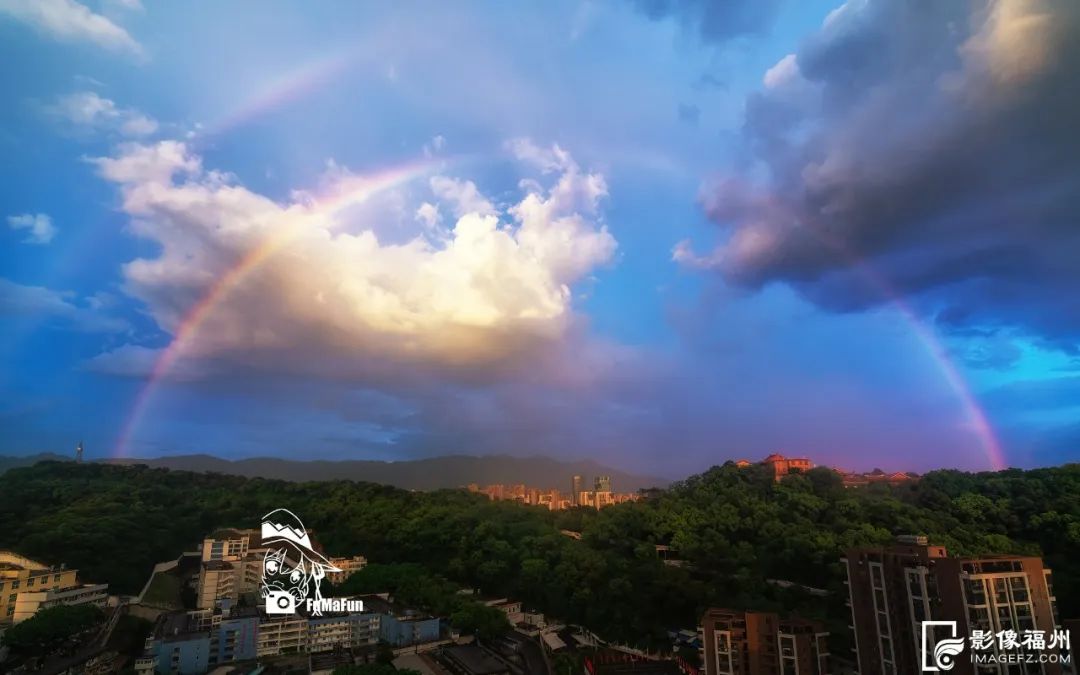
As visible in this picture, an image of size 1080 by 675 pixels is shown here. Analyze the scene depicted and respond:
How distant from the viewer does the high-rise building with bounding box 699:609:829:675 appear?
954cm

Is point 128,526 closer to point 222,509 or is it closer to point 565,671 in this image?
point 222,509

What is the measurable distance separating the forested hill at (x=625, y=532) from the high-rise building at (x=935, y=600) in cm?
382

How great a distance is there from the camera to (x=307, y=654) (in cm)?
1318

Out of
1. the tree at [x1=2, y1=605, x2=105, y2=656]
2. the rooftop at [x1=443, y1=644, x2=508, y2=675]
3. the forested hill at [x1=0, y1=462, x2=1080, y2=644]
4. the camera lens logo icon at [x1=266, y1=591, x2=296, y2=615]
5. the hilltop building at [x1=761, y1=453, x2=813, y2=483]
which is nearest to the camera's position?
the tree at [x1=2, y1=605, x2=105, y2=656]

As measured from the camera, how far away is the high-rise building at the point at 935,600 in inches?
310

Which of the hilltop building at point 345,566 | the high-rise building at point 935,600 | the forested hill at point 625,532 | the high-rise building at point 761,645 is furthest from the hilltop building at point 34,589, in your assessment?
the high-rise building at point 935,600

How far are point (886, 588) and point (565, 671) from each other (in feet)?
23.3

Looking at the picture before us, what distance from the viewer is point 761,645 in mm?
9812

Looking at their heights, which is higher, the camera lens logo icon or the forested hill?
the forested hill

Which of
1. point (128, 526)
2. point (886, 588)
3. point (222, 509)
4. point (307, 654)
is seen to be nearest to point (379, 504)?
point (222, 509)

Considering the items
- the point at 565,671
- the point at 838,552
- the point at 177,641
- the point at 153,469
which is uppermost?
the point at 153,469

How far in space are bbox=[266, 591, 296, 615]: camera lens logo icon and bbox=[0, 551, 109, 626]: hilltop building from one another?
4.69 m

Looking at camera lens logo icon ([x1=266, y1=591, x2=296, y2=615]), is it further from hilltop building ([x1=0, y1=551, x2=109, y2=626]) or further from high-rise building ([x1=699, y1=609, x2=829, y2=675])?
high-rise building ([x1=699, y1=609, x2=829, y2=675])

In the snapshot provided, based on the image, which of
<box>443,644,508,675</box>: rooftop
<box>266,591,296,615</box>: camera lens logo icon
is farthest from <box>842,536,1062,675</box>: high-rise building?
<box>266,591,296,615</box>: camera lens logo icon
